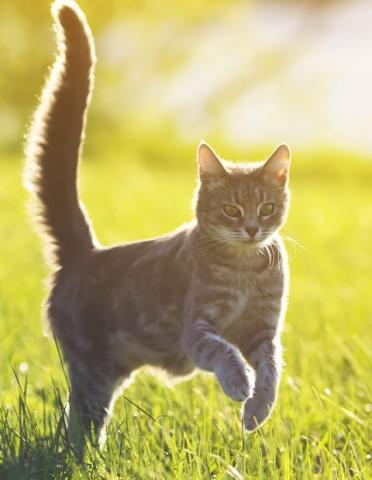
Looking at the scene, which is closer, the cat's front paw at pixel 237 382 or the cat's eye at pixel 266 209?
the cat's front paw at pixel 237 382

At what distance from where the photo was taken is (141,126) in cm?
2156

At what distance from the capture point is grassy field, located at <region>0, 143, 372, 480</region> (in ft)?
10.3

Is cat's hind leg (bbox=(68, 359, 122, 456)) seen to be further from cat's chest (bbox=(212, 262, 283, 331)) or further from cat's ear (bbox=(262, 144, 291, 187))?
cat's ear (bbox=(262, 144, 291, 187))

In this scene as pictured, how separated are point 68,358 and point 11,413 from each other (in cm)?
34

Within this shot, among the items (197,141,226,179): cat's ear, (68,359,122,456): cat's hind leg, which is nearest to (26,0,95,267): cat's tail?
(68,359,122,456): cat's hind leg

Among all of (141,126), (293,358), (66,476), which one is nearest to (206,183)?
(66,476)

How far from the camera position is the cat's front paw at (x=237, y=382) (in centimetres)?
289

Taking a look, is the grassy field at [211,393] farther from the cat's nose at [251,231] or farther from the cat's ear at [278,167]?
the cat's ear at [278,167]

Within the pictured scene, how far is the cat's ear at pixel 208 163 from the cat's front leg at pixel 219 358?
66 centimetres

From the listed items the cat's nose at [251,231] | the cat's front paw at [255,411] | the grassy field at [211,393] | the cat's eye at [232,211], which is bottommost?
the grassy field at [211,393]

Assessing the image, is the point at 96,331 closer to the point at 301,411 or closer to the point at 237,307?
the point at 237,307

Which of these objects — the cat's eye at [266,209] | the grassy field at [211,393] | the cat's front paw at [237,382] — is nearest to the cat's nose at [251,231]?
the cat's eye at [266,209]

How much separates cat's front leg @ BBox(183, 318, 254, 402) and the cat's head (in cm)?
41

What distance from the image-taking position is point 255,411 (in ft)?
10.1
